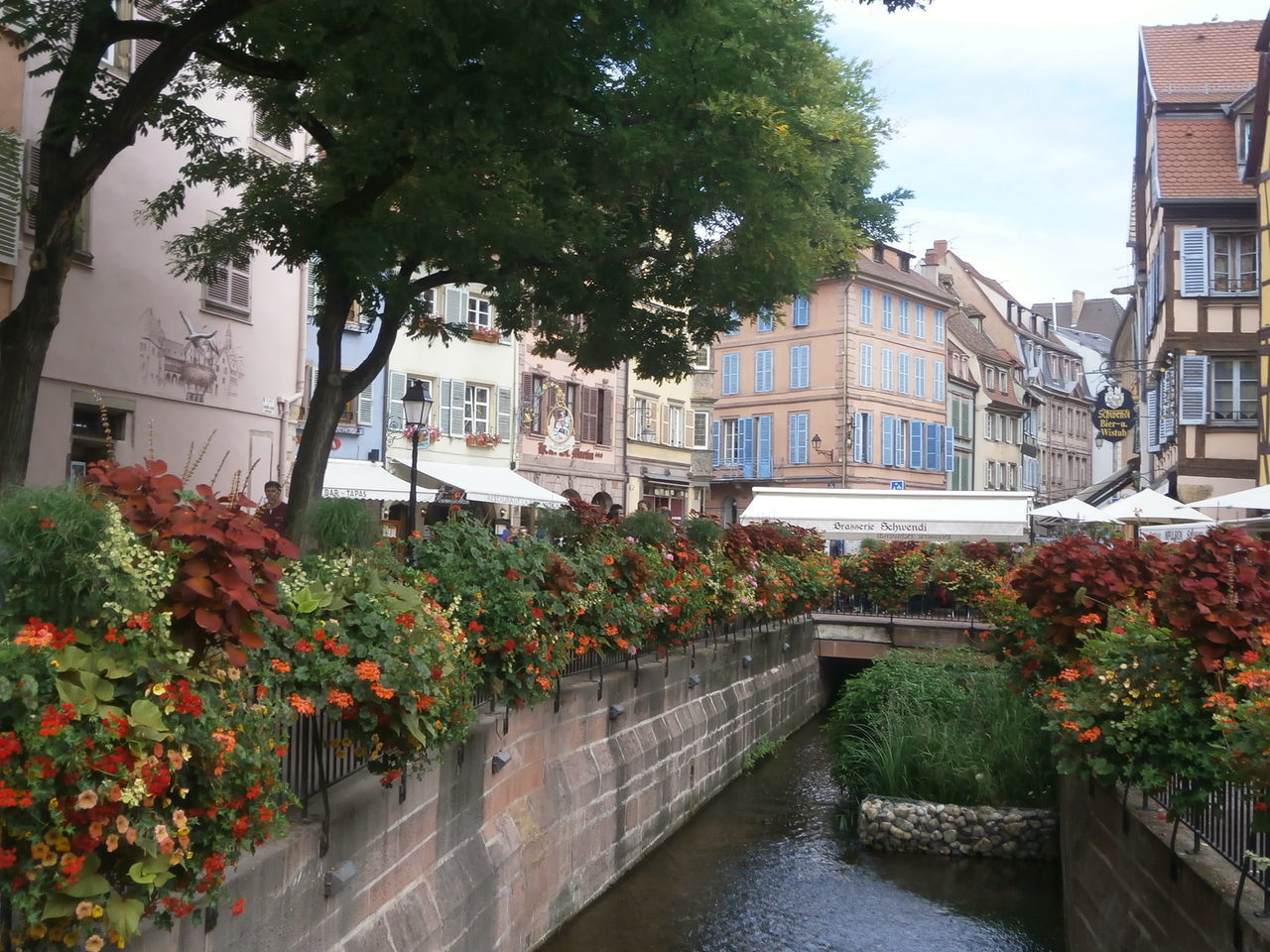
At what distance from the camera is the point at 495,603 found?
8523mm

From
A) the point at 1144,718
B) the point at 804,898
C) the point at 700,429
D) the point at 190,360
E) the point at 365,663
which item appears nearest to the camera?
the point at 365,663

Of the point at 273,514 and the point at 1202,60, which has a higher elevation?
the point at 1202,60

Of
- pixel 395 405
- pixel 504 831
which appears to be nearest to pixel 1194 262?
pixel 395 405

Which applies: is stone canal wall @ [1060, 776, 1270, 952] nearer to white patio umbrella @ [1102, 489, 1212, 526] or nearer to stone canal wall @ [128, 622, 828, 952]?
stone canal wall @ [128, 622, 828, 952]

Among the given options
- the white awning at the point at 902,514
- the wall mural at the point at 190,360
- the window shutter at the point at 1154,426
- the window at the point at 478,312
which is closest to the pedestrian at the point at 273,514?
the wall mural at the point at 190,360

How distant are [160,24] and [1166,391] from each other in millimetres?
27740

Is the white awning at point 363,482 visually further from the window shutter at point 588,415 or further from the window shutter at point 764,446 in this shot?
the window shutter at point 764,446

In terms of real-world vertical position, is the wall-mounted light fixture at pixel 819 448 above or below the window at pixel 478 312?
below

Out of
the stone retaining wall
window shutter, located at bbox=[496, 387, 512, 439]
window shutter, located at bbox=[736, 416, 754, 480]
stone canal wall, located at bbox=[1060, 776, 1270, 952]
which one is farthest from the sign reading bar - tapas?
stone canal wall, located at bbox=[1060, 776, 1270, 952]

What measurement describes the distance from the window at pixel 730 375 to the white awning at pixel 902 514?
2908 centimetres

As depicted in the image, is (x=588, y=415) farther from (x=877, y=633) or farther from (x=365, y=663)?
(x=365, y=663)

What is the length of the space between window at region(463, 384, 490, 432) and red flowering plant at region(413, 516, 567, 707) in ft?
81.3

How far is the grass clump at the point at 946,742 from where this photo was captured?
46.9 ft

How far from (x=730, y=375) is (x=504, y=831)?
49978 millimetres
